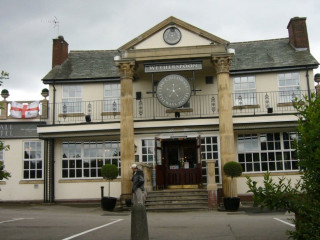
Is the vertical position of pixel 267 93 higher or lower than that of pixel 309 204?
higher

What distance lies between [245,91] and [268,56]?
2.59m

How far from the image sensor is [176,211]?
1603 cm

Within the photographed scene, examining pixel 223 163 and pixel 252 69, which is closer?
pixel 223 163

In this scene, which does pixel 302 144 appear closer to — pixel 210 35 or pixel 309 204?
pixel 309 204

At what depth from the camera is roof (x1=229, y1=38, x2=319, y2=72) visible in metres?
20.5

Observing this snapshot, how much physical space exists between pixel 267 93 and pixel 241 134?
2550mm

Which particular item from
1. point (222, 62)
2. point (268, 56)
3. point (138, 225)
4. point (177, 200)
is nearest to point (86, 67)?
point (222, 62)

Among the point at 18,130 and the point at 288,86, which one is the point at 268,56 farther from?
the point at 18,130

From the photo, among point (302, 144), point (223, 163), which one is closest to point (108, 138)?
point (223, 163)

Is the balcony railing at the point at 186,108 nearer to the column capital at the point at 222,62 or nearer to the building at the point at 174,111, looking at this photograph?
the building at the point at 174,111

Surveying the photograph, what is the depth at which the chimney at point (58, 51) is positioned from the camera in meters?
23.0

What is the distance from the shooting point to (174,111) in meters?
20.5

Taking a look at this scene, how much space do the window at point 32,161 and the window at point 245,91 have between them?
36.3ft

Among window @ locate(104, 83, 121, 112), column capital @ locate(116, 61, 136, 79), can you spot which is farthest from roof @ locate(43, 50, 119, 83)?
column capital @ locate(116, 61, 136, 79)
